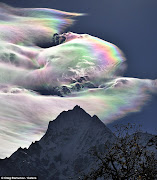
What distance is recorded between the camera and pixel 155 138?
3403 centimetres

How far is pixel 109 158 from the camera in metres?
36.1

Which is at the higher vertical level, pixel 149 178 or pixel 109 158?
pixel 109 158

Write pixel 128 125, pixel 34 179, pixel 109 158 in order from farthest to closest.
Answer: pixel 34 179 → pixel 128 125 → pixel 109 158

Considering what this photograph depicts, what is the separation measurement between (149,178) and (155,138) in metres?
3.79

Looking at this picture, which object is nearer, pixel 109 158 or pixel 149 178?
pixel 149 178

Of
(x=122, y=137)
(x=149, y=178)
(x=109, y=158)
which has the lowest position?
(x=149, y=178)

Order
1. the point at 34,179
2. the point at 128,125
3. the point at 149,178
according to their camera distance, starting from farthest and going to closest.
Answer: the point at 34,179 → the point at 128,125 → the point at 149,178

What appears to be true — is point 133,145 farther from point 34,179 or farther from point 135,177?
point 34,179

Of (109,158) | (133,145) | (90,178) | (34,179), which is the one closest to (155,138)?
(133,145)

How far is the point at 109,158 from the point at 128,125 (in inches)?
214

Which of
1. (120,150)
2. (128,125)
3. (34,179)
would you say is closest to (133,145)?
(120,150)

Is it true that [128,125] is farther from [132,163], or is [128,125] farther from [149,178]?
[149,178]

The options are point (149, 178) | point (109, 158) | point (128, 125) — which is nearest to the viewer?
point (149, 178)

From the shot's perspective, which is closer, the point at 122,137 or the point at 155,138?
the point at 155,138
